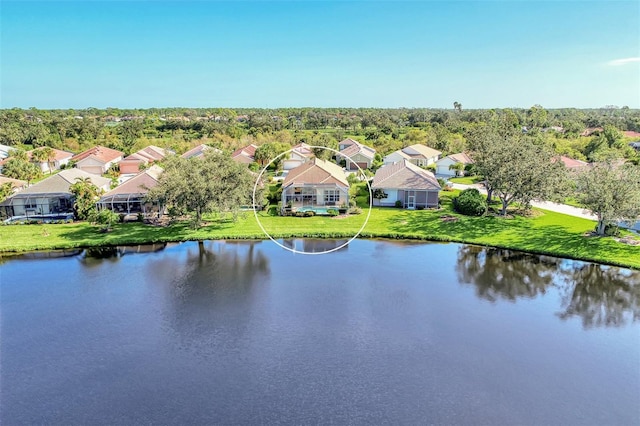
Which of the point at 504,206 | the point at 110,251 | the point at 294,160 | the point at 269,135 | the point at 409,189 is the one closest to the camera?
the point at 110,251

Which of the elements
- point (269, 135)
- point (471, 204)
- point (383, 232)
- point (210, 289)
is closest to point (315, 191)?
point (383, 232)

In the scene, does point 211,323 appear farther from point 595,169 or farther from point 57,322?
point 595,169

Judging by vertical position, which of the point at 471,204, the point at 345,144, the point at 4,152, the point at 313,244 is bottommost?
the point at 313,244

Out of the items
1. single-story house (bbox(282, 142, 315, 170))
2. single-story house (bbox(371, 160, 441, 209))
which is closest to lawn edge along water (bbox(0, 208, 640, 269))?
single-story house (bbox(371, 160, 441, 209))

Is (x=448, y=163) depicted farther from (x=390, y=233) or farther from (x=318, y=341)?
(x=318, y=341)

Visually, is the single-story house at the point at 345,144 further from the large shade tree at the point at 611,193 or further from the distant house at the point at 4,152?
the distant house at the point at 4,152

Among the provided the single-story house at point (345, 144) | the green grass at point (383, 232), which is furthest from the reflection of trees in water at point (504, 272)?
the single-story house at point (345, 144)

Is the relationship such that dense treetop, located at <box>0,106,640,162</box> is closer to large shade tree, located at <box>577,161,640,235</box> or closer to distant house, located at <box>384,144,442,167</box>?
distant house, located at <box>384,144,442,167</box>
